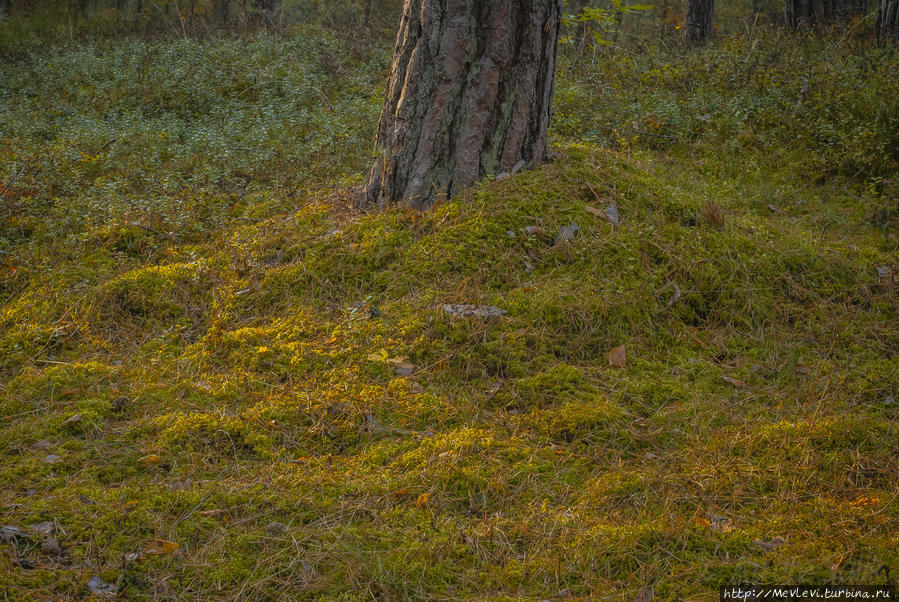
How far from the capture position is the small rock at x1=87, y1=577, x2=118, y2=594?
236cm

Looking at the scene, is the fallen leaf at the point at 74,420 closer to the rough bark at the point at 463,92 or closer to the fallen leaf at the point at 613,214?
the rough bark at the point at 463,92

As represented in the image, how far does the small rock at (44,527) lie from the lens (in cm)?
258

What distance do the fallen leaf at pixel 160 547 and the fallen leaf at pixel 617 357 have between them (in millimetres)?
2561

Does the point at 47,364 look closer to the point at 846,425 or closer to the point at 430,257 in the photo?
the point at 430,257

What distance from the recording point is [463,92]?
4906 millimetres

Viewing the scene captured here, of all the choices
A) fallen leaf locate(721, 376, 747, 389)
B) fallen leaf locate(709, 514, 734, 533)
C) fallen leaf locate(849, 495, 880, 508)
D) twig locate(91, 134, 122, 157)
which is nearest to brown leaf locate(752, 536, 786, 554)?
fallen leaf locate(709, 514, 734, 533)

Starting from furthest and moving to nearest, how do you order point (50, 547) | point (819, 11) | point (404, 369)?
point (819, 11)
point (404, 369)
point (50, 547)

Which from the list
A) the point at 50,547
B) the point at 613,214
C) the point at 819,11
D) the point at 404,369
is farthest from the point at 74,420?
the point at 819,11

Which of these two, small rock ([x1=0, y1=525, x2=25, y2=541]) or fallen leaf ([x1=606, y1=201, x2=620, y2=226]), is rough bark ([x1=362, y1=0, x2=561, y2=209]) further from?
small rock ([x1=0, y1=525, x2=25, y2=541])

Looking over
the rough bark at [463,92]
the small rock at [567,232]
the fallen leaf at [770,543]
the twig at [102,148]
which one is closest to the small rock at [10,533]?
the fallen leaf at [770,543]

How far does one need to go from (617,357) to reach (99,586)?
114 inches

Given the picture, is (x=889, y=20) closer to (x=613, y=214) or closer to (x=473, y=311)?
(x=613, y=214)

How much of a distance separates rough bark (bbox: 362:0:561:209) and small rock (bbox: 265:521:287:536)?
2801 millimetres

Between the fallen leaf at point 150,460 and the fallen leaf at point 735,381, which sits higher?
the fallen leaf at point 735,381
